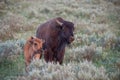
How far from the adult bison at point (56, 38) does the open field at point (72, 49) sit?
0.42 m

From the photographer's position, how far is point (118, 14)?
22.5 metres

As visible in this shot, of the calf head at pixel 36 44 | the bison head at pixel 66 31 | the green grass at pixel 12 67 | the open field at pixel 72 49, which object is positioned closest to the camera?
the open field at pixel 72 49

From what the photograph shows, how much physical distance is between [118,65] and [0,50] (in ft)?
12.5

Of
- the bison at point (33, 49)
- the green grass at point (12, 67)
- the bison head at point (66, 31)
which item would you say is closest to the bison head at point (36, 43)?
the bison at point (33, 49)

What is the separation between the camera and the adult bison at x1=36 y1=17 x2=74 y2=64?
853 centimetres

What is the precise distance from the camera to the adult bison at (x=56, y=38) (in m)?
8.53

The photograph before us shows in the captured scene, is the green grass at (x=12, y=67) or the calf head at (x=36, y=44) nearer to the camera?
the calf head at (x=36, y=44)

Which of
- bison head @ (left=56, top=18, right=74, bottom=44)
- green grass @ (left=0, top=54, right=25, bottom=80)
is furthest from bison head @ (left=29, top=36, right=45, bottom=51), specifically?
green grass @ (left=0, top=54, right=25, bottom=80)

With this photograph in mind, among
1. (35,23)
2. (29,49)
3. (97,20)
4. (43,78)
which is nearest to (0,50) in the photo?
(29,49)

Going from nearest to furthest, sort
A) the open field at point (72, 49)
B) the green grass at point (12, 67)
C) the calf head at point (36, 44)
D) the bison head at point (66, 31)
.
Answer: the open field at point (72, 49), the calf head at point (36, 44), the bison head at point (66, 31), the green grass at point (12, 67)

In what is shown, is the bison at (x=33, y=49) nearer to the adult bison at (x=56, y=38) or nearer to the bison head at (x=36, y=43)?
the bison head at (x=36, y=43)

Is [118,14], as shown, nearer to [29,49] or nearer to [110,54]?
[110,54]

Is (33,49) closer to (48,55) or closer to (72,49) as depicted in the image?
(48,55)

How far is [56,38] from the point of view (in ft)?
28.2
